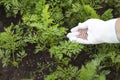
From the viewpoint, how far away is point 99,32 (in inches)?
112

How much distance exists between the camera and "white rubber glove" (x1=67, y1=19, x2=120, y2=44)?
9.18 feet

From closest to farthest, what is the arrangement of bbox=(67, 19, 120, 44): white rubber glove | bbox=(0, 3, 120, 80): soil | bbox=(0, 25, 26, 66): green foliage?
1. bbox=(67, 19, 120, 44): white rubber glove
2. bbox=(0, 25, 26, 66): green foliage
3. bbox=(0, 3, 120, 80): soil

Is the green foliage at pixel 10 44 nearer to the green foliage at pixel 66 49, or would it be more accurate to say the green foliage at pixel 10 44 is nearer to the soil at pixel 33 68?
the soil at pixel 33 68

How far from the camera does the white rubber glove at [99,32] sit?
110 inches

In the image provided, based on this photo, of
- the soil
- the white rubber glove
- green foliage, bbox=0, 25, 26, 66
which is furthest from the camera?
the soil

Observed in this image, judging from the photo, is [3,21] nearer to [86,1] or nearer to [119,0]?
[86,1]

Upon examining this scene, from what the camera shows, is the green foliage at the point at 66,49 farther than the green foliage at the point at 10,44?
No

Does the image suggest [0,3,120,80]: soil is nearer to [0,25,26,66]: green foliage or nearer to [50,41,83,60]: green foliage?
[0,25,26,66]: green foliage

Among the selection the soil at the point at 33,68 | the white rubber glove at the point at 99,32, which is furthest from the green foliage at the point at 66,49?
the soil at the point at 33,68

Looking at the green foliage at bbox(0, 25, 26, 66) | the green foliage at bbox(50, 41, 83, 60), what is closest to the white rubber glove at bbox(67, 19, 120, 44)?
the green foliage at bbox(50, 41, 83, 60)

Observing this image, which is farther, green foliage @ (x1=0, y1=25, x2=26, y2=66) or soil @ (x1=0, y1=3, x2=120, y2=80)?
soil @ (x1=0, y1=3, x2=120, y2=80)

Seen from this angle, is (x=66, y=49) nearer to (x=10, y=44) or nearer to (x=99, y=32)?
(x=99, y=32)

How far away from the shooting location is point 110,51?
305 cm

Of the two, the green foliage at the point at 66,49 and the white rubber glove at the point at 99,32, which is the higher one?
A: the white rubber glove at the point at 99,32
